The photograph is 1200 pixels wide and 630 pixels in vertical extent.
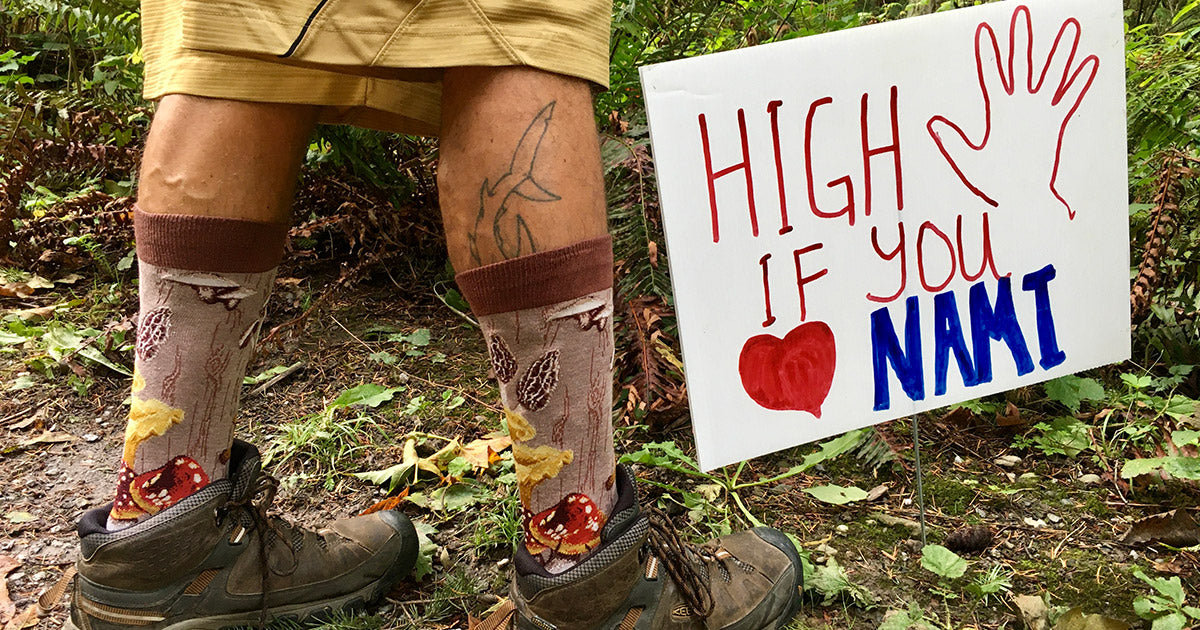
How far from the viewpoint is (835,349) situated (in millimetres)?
1535

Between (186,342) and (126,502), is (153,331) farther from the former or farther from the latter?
(126,502)

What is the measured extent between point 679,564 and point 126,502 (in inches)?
32.1

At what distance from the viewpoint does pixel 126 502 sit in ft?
4.35

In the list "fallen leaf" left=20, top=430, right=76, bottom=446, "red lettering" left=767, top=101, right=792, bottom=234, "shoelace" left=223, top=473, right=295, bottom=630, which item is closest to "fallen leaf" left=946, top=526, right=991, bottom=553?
"red lettering" left=767, top=101, right=792, bottom=234

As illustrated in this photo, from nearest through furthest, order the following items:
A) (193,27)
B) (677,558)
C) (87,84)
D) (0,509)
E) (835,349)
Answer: (193,27) → (677,558) → (835,349) → (0,509) → (87,84)

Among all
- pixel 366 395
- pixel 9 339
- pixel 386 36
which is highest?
pixel 386 36

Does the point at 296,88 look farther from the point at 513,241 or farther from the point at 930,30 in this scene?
the point at 930,30

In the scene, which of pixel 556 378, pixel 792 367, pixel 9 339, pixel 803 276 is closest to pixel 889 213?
pixel 803 276

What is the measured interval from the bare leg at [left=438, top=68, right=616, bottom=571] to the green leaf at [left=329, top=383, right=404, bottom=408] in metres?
1.04

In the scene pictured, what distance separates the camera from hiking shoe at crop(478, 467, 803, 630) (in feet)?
4.24

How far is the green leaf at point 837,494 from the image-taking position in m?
1.76

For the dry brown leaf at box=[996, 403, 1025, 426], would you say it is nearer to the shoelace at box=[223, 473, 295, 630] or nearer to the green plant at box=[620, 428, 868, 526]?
the green plant at box=[620, 428, 868, 526]

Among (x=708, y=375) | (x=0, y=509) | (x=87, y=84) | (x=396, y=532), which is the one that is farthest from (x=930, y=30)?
(x=87, y=84)

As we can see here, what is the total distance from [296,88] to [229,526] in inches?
26.5
